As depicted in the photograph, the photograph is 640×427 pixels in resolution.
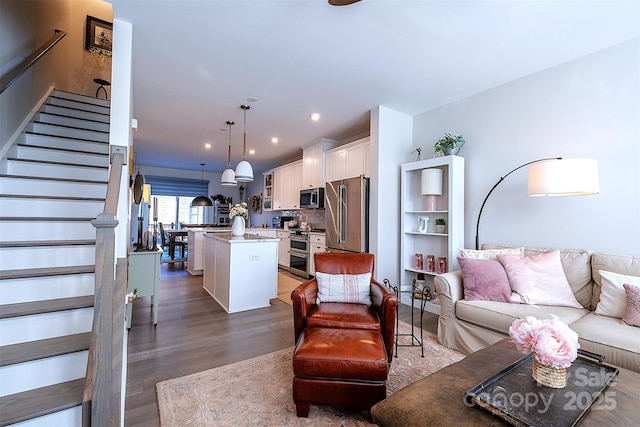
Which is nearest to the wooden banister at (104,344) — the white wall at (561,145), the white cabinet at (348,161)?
the white wall at (561,145)

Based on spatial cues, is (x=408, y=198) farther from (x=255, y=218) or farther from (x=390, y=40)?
(x=255, y=218)

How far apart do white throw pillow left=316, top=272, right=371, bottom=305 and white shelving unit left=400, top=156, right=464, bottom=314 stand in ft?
4.74

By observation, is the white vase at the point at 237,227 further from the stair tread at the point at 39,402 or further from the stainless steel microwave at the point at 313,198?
the stair tread at the point at 39,402

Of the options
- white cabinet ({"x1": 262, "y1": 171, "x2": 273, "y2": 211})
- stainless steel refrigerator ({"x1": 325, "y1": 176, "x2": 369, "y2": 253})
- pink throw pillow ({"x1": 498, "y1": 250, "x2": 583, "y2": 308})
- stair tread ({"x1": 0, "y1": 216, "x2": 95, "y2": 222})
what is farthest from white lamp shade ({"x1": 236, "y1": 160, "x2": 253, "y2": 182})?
white cabinet ({"x1": 262, "y1": 171, "x2": 273, "y2": 211})

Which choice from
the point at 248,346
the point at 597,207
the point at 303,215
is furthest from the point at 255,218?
the point at 597,207

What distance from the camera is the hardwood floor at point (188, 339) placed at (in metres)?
1.97

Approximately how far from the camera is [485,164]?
131 inches

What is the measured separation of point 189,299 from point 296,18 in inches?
146

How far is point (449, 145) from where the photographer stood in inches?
134

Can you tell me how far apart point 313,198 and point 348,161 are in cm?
120

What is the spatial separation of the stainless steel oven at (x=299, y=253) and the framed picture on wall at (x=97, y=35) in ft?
14.0

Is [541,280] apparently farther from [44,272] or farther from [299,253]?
[299,253]

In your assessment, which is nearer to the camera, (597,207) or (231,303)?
(597,207)

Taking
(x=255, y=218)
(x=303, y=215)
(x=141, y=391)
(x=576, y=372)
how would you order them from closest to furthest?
1. (x=576, y=372)
2. (x=141, y=391)
3. (x=303, y=215)
4. (x=255, y=218)
